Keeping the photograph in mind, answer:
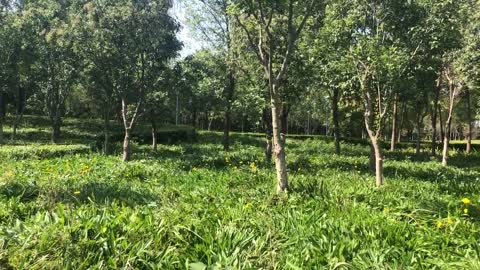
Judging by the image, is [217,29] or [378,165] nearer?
[378,165]

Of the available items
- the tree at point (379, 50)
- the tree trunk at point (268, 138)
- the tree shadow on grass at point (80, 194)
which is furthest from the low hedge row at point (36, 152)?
the tree at point (379, 50)

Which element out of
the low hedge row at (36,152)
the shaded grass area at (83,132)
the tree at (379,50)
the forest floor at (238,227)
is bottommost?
the forest floor at (238,227)

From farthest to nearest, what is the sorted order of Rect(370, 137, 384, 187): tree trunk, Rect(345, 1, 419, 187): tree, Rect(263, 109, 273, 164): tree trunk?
Rect(263, 109, 273, 164): tree trunk < Rect(370, 137, 384, 187): tree trunk < Rect(345, 1, 419, 187): tree

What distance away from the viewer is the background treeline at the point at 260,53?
36.5 feet

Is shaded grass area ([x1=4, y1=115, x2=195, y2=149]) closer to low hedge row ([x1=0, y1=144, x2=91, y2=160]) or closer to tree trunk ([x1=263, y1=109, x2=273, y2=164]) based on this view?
low hedge row ([x1=0, y1=144, x2=91, y2=160])

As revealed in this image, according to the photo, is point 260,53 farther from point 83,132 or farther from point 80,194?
point 83,132

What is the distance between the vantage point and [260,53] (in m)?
9.95

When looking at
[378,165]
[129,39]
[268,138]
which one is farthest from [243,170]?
[129,39]

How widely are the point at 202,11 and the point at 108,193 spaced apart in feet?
54.0

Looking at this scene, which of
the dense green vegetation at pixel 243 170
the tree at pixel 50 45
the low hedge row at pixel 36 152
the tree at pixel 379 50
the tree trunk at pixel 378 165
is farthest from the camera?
the tree at pixel 50 45

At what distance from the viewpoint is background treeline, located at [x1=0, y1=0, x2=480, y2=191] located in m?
11.1

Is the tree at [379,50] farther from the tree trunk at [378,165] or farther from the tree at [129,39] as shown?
the tree at [129,39]

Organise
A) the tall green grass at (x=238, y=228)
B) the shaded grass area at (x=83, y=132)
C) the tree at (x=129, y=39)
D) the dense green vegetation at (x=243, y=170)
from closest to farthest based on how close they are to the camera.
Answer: the tall green grass at (x=238, y=228) → the dense green vegetation at (x=243, y=170) → the tree at (x=129, y=39) → the shaded grass area at (x=83, y=132)

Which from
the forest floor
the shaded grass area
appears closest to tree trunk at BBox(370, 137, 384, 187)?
the forest floor
